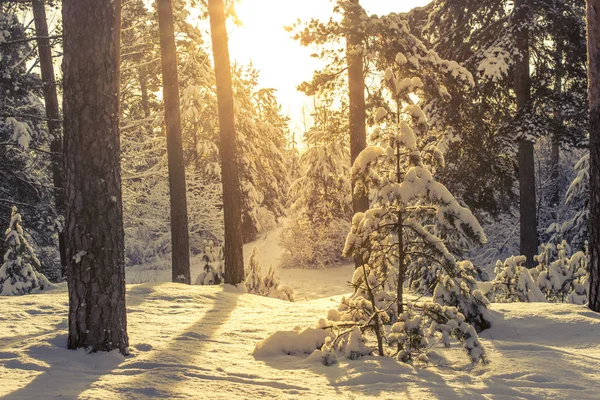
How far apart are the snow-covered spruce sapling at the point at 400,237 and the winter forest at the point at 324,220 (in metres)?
0.02

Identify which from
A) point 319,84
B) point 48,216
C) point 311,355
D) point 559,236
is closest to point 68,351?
point 311,355

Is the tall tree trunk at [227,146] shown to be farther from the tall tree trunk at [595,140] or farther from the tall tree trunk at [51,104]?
the tall tree trunk at [595,140]

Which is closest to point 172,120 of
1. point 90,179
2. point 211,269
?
point 211,269

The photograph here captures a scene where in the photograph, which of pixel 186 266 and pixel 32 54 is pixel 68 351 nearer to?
pixel 186 266

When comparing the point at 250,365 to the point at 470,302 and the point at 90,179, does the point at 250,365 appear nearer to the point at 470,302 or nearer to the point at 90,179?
the point at 90,179

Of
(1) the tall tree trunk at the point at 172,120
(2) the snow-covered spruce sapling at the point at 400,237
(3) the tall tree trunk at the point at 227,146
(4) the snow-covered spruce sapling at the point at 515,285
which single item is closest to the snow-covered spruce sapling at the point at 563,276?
(4) the snow-covered spruce sapling at the point at 515,285

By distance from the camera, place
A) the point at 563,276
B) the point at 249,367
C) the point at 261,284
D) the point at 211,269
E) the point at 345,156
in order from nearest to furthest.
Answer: the point at 249,367 → the point at 563,276 → the point at 261,284 → the point at 211,269 → the point at 345,156

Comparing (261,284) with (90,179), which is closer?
(90,179)

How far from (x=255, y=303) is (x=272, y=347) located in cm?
391

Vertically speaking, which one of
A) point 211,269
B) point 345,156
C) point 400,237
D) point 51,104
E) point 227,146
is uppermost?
point 51,104

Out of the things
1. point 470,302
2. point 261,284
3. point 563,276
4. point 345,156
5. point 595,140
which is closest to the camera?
point 470,302

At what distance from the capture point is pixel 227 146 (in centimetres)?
1055

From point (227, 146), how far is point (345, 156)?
13.1m

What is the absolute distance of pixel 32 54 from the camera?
14.9 meters
